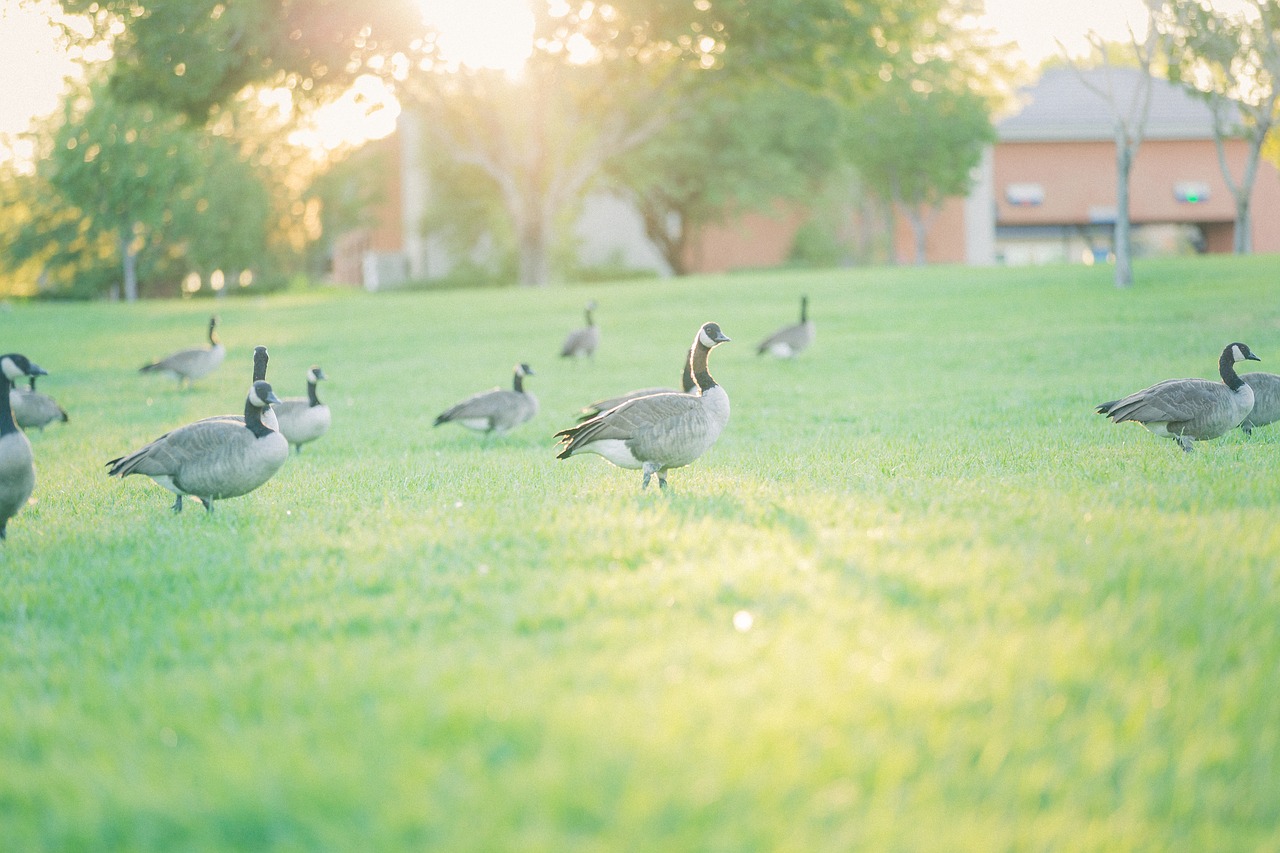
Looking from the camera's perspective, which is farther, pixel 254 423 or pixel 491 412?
pixel 491 412

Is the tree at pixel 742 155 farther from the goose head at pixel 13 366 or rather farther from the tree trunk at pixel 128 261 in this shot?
the goose head at pixel 13 366

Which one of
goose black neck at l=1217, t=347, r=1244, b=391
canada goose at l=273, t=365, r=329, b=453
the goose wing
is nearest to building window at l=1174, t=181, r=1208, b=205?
goose black neck at l=1217, t=347, r=1244, b=391

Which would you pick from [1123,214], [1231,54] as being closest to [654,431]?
[1123,214]

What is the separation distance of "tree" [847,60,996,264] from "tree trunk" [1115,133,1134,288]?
21.4 metres

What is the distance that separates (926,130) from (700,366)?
4830 centimetres

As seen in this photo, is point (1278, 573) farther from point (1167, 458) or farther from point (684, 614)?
point (1167, 458)

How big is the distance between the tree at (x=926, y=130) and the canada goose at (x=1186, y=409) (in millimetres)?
44942

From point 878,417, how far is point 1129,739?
35.5 ft

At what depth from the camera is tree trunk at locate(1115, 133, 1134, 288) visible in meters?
31.9

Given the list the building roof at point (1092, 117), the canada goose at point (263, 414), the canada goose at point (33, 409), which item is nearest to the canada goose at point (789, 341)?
the canada goose at point (33, 409)

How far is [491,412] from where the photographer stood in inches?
526

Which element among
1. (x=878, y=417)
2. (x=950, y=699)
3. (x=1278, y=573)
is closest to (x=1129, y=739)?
(x=950, y=699)

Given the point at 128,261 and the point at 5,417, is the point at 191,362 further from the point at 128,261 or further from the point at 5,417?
the point at 128,261

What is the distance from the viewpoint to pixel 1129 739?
4082 mm
